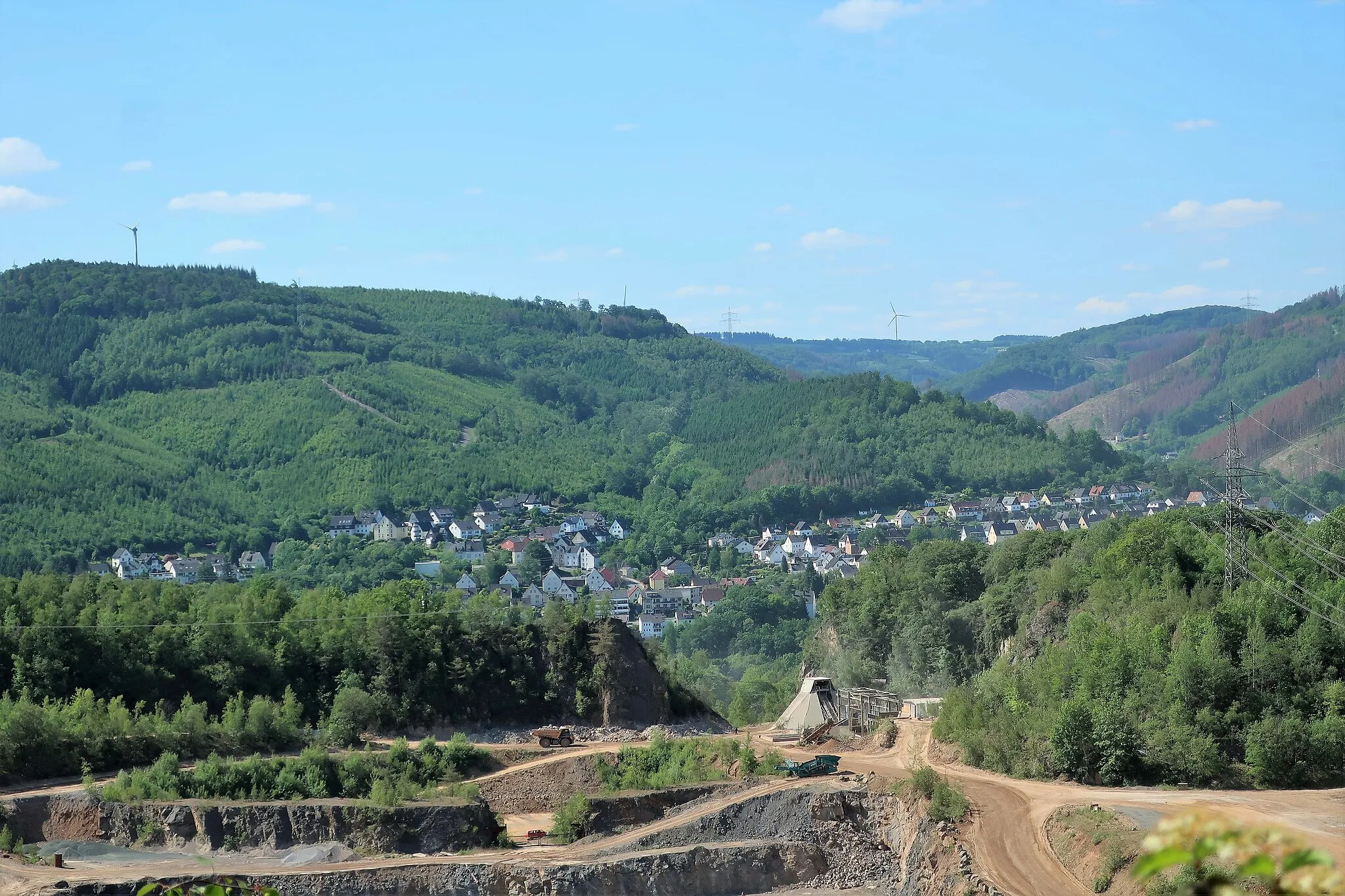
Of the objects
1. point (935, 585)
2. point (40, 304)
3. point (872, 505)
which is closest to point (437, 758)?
point (935, 585)

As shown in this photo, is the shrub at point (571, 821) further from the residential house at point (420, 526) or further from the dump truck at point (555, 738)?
the residential house at point (420, 526)

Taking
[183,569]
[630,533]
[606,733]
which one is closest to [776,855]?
[606,733]

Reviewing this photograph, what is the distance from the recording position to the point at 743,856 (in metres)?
44.6

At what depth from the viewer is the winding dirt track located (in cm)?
3778

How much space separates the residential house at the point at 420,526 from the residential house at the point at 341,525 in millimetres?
5890

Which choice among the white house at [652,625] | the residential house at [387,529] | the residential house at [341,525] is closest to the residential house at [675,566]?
the white house at [652,625]

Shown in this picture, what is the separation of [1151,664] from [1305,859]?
142 feet

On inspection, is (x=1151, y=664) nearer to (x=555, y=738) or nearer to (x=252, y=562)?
(x=555, y=738)

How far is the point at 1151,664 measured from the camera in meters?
48.1

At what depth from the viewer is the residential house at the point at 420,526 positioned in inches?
5915

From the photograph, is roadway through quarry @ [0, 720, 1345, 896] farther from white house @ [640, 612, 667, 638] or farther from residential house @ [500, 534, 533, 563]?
Answer: residential house @ [500, 534, 533, 563]

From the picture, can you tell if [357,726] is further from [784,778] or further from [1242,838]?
[1242,838]

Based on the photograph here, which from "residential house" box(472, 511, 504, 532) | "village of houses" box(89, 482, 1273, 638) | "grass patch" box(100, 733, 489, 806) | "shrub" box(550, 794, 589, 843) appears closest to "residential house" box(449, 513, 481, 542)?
"village of houses" box(89, 482, 1273, 638)

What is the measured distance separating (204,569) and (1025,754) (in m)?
91.6
